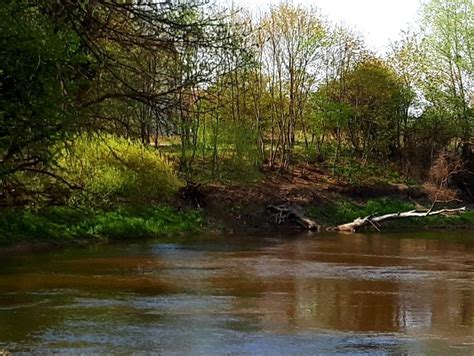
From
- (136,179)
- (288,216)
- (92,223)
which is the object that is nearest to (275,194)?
(288,216)

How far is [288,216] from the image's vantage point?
135 feet

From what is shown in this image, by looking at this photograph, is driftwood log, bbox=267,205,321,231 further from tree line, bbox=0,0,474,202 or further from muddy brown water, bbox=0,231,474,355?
muddy brown water, bbox=0,231,474,355

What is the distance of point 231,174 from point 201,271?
19.4m

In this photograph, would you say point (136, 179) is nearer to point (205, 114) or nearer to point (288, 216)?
point (288, 216)

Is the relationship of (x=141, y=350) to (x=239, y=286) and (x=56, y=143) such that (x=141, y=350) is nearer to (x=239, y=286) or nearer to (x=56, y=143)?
(x=56, y=143)

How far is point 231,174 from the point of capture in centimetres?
4250

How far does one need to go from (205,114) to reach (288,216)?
90.4 feet

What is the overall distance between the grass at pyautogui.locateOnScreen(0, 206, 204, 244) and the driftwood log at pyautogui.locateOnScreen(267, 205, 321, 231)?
455 cm

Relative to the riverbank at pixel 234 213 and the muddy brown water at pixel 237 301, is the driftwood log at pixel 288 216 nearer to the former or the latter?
the riverbank at pixel 234 213

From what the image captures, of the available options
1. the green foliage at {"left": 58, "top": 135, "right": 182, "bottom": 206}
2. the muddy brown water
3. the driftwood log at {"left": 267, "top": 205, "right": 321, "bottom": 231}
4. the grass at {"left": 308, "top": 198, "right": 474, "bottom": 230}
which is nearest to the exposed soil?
the driftwood log at {"left": 267, "top": 205, "right": 321, "bottom": 231}

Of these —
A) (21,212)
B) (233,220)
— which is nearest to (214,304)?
(21,212)

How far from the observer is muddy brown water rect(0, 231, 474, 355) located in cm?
1389

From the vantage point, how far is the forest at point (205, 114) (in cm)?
962

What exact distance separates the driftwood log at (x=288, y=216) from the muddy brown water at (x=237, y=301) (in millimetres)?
10011
